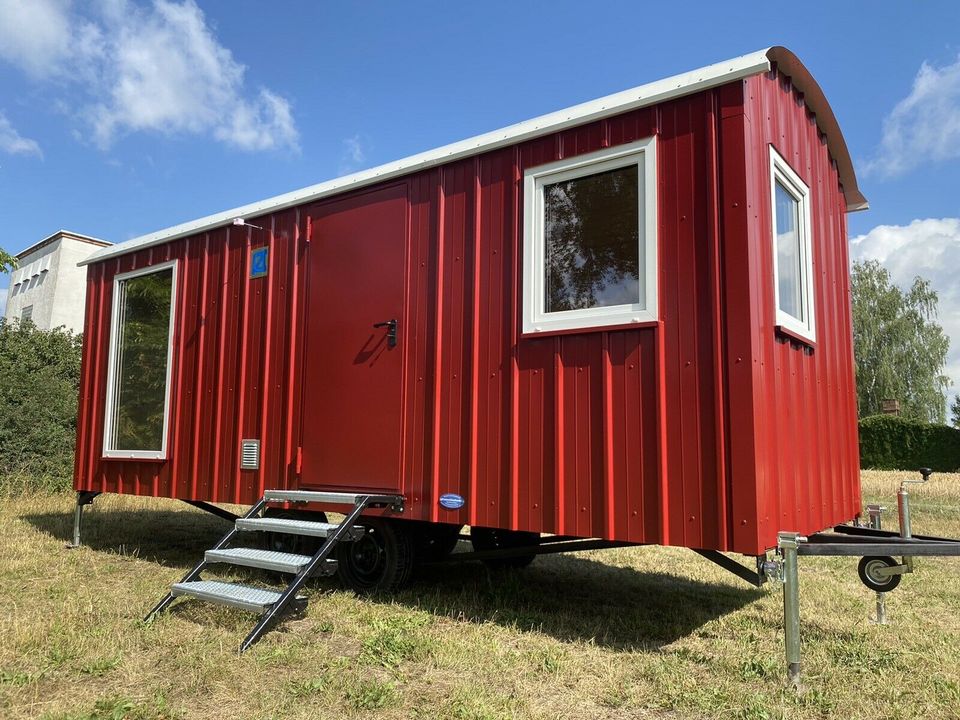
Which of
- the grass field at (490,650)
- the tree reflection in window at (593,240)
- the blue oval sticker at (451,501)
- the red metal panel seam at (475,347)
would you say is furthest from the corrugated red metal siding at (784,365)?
the blue oval sticker at (451,501)

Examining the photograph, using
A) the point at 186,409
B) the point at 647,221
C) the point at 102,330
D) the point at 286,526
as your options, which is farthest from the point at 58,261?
the point at 647,221

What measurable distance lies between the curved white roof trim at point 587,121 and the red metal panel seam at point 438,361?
0.32 meters

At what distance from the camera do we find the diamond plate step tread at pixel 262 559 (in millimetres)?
3840

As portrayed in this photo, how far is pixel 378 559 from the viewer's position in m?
4.67

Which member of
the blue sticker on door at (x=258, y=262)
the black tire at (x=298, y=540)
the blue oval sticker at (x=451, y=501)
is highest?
the blue sticker on door at (x=258, y=262)

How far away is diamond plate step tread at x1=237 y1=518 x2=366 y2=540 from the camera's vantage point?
3998 mm

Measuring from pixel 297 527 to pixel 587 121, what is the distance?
282 cm

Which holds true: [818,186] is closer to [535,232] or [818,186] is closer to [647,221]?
[647,221]

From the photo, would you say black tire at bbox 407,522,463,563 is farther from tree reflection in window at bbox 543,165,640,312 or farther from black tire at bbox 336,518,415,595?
tree reflection in window at bbox 543,165,640,312

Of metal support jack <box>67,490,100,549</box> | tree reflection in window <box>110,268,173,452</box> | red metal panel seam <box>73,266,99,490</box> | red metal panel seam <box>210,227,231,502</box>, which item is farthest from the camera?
red metal panel seam <box>73,266,99,490</box>

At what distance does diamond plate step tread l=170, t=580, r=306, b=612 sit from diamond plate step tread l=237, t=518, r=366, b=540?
37 centimetres

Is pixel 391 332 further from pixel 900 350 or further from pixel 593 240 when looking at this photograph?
pixel 900 350

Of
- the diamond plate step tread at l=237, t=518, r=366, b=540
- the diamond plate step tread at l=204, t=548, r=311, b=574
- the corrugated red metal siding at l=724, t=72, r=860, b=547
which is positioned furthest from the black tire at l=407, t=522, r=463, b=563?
the corrugated red metal siding at l=724, t=72, r=860, b=547

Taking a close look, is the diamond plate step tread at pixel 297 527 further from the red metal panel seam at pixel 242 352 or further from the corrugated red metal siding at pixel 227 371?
the red metal panel seam at pixel 242 352
